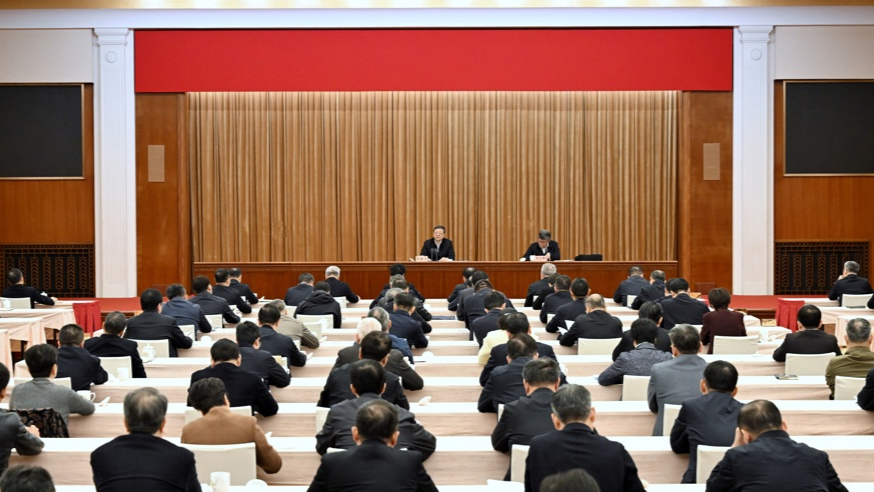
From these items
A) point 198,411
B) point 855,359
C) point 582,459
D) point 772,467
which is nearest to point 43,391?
point 198,411

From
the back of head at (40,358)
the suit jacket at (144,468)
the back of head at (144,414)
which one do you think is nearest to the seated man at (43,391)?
the back of head at (40,358)

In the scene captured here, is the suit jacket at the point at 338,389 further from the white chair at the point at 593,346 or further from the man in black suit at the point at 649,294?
the man in black suit at the point at 649,294

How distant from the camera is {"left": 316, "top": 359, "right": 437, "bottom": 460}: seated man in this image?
491 centimetres

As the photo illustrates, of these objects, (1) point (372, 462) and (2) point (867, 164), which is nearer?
(1) point (372, 462)

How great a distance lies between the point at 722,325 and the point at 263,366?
162 inches

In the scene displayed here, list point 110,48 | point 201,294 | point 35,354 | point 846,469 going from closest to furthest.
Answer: point 846,469 < point 35,354 < point 201,294 < point 110,48

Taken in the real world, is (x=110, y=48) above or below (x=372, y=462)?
above

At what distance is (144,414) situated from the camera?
13.5 ft

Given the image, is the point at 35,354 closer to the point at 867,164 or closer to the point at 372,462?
the point at 372,462

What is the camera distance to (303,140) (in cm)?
1689

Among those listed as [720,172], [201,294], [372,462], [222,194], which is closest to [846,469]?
[372,462]

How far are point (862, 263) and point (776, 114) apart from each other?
2.56 m

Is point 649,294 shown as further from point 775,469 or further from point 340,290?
point 775,469

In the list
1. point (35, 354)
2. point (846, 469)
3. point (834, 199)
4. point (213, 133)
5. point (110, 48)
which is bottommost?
point (846, 469)
